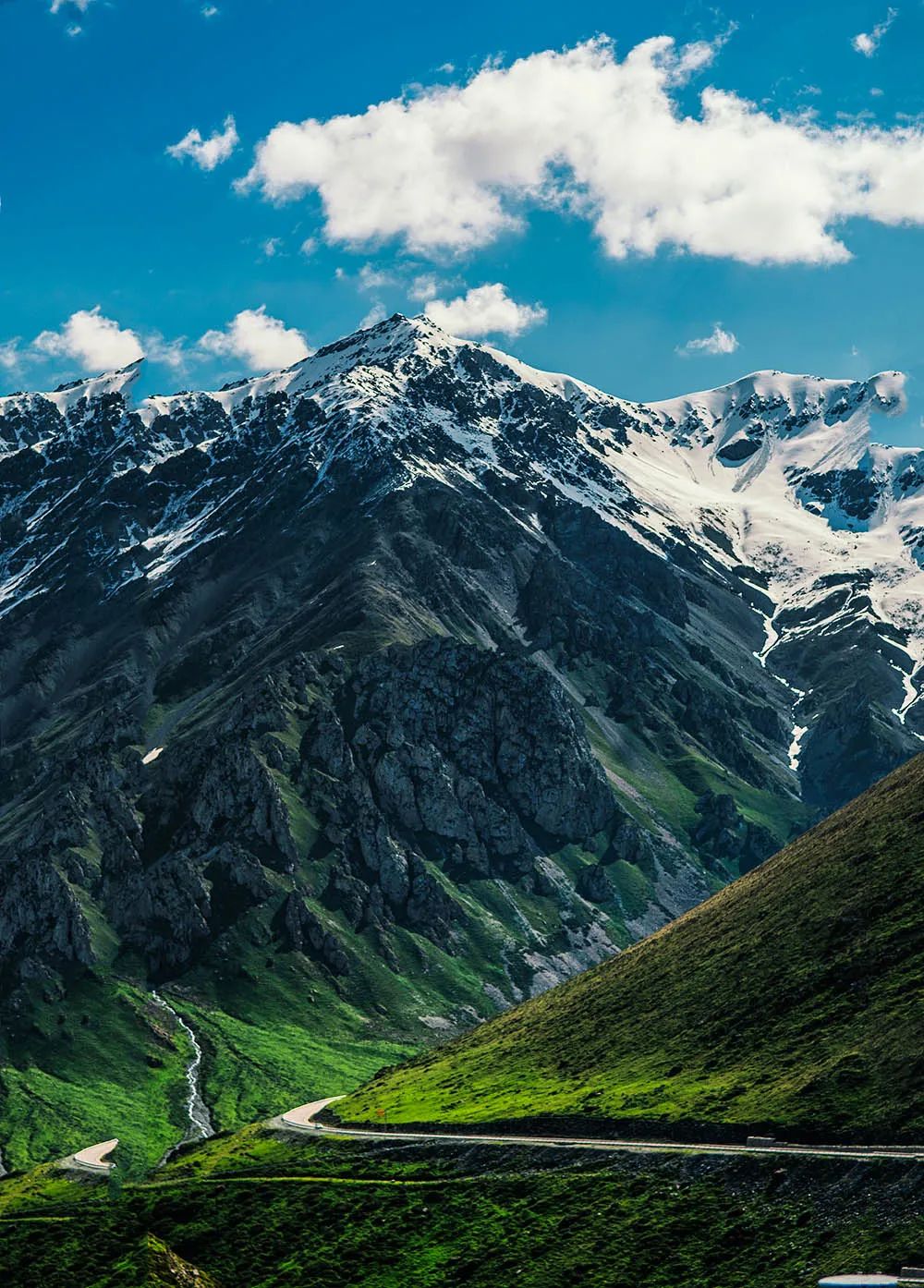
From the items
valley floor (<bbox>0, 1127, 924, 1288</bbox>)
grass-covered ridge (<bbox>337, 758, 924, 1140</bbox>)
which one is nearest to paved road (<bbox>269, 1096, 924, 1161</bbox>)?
valley floor (<bbox>0, 1127, 924, 1288</bbox>)

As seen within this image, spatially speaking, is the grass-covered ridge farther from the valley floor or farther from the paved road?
the valley floor

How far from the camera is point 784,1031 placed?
152 m

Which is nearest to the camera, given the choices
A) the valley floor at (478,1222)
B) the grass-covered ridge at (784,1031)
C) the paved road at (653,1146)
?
the valley floor at (478,1222)

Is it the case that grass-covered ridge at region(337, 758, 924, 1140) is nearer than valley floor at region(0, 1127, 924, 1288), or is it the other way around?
valley floor at region(0, 1127, 924, 1288)

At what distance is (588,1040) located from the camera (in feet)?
634

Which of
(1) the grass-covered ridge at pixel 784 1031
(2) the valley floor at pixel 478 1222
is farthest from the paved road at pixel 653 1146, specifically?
(1) the grass-covered ridge at pixel 784 1031

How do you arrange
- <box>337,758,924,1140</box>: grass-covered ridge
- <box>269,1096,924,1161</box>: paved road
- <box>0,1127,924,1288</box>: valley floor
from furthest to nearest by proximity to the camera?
<box>337,758,924,1140</box>: grass-covered ridge → <box>269,1096,924,1161</box>: paved road → <box>0,1127,924,1288</box>: valley floor

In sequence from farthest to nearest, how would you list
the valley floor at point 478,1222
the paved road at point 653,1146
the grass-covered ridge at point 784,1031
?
the grass-covered ridge at point 784,1031
the paved road at point 653,1146
the valley floor at point 478,1222

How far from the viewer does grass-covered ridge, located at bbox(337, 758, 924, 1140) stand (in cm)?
12575

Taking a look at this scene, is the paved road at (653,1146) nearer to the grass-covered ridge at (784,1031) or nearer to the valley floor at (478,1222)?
the valley floor at (478,1222)

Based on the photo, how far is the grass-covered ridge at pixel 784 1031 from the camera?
126 metres

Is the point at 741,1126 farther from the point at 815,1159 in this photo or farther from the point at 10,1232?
the point at 10,1232

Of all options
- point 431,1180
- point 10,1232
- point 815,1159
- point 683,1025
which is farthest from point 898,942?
Answer: point 10,1232

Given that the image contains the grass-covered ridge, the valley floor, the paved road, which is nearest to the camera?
the valley floor
